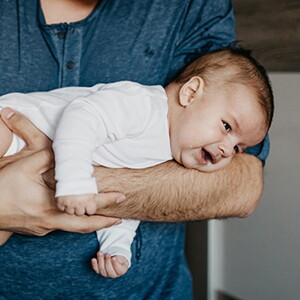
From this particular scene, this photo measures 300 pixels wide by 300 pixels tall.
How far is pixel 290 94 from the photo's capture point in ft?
6.36

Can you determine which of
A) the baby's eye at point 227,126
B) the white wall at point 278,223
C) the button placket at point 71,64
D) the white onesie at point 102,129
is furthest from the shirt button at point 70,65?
the white wall at point 278,223

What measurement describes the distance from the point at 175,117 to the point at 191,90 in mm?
80

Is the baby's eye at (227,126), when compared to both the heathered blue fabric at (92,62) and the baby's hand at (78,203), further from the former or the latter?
the baby's hand at (78,203)

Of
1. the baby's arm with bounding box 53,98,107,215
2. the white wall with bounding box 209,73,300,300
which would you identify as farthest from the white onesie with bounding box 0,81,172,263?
the white wall with bounding box 209,73,300,300

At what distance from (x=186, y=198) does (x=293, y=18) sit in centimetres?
114

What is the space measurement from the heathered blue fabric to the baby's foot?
0.10 metres

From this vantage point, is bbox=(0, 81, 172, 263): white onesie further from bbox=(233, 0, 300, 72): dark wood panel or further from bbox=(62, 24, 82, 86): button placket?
bbox=(233, 0, 300, 72): dark wood panel

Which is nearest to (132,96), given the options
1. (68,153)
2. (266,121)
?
(68,153)

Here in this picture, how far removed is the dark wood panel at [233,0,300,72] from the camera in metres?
1.99

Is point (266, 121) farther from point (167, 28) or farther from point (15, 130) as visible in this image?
point (15, 130)

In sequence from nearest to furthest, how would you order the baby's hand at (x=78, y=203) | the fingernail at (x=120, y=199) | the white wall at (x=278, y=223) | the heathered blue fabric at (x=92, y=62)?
the baby's hand at (x=78, y=203) < the fingernail at (x=120, y=199) < the heathered blue fabric at (x=92, y=62) < the white wall at (x=278, y=223)

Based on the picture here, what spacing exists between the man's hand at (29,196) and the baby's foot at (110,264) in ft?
0.35

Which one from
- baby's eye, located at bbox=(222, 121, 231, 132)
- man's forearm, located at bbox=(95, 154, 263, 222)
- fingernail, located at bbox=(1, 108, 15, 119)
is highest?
baby's eye, located at bbox=(222, 121, 231, 132)

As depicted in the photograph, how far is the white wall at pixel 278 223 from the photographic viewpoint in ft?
6.29
